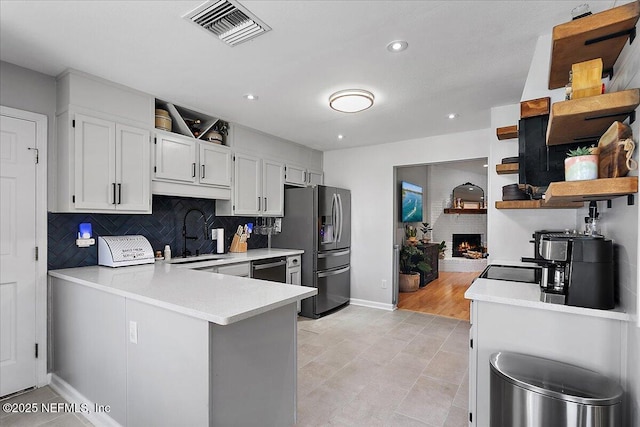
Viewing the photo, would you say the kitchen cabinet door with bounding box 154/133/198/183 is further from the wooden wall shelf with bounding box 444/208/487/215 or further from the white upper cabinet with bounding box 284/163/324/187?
the wooden wall shelf with bounding box 444/208/487/215

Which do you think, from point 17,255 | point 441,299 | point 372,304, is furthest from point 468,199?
point 17,255

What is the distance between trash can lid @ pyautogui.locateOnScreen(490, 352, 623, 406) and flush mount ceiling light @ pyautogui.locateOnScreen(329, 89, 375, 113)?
2198 millimetres

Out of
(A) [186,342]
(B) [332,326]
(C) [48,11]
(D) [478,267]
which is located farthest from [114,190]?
(D) [478,267]

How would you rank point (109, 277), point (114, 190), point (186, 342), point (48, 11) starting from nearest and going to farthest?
Answer: point (186, 342), point (48, 11), point (109, 277), point (114, 190)

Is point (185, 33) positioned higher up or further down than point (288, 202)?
higher up

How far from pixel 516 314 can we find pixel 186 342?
5.39 feet

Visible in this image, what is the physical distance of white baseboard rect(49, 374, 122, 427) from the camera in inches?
78.0

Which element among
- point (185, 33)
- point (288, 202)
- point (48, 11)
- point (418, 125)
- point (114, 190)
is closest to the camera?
point (48, 11)

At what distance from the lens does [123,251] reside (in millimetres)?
2764

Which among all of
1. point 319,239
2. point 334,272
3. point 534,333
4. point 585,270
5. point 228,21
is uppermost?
point 228,21

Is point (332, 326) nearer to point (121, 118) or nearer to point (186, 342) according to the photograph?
point (186, 342)

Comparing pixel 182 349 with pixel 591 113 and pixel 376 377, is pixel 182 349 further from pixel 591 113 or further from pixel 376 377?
pixel 591 113

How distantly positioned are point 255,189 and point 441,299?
11.5 feet

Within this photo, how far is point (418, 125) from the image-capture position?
3867 mm
